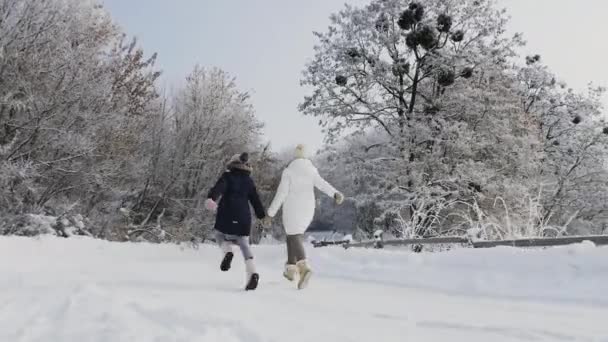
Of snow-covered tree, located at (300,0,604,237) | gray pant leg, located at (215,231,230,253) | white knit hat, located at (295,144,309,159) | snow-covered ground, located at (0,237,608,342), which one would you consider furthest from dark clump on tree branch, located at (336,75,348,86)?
gray pant leg, located at (215,231,230,253)

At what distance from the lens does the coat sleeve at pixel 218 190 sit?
8.18 m

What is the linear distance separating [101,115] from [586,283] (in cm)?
1477

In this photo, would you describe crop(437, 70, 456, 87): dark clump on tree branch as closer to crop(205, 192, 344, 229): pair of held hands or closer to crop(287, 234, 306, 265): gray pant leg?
crop(205, 192, 344, 229): pair of held hands

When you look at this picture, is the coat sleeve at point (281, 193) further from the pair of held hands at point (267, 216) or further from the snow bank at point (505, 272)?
the snow bank at point (505, 272)

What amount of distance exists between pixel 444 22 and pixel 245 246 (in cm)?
1980

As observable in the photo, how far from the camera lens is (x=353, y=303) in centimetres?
663

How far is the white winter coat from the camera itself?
8.53m

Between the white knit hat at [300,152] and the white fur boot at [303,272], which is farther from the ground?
the white knit hat at [300,152]

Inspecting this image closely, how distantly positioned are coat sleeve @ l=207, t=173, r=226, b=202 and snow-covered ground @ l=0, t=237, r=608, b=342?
4.21ft

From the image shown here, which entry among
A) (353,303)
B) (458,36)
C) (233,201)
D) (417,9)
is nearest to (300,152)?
(233,201)

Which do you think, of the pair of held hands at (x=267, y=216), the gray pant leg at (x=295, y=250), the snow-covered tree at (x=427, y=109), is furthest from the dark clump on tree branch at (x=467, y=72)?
the gray pant leg at (x=295, y=250)

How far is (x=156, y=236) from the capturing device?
934 inches

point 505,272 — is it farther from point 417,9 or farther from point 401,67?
point 417,9

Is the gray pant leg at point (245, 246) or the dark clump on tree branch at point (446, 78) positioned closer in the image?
the gray pant leg at point (245, 246)
